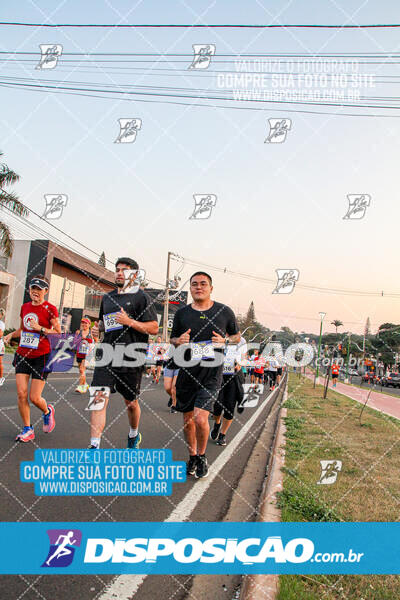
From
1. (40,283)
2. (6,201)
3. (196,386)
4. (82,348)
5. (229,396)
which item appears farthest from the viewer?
(6,201)

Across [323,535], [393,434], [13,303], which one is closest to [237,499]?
[323,535]

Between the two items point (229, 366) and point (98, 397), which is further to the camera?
point (229, 366)

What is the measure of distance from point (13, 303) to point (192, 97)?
2831 centimetres

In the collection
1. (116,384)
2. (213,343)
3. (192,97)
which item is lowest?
(116,384)

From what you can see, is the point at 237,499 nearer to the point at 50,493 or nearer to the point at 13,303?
the point at 50,493

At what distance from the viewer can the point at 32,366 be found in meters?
5.39

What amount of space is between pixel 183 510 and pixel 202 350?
1645mm

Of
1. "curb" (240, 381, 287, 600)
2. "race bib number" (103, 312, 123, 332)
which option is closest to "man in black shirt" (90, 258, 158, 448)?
"race bib number" (103, 312, 123, 332)

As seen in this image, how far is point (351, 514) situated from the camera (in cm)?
366

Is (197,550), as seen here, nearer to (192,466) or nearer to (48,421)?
(192,466)

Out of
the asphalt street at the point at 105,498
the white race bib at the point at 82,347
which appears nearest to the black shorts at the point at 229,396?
the asphalt street at the point at 105,498

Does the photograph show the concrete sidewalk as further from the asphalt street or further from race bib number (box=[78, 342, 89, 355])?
race bib number (box=[78, 342, 89, 355])

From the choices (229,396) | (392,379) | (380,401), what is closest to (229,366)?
(229,396)

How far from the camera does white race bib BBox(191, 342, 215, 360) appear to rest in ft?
15.5
